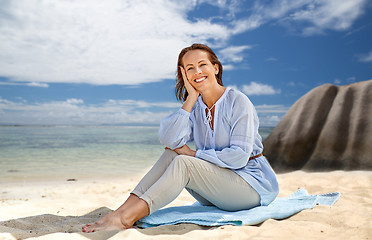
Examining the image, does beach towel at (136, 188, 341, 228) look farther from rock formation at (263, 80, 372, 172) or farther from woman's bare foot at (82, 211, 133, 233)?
rock formation at (263, 80, 372, 172)

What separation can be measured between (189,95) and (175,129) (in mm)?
342

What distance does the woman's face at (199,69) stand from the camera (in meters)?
2.85

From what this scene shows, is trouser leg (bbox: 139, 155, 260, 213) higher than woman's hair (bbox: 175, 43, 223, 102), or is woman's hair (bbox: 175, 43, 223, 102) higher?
woman's hair (bbox: 175, 43, 223, 102)

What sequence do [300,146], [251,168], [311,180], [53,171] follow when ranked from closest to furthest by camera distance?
[251,168], [311,180], [300,146], [53,171]

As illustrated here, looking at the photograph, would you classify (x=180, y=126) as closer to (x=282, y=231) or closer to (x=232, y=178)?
(x=232, y=178)

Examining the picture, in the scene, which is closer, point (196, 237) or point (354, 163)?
point (196, 237)

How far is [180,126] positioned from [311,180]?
3023 millimetres

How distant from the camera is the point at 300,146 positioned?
19.3ft

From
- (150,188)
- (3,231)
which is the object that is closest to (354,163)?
(150,188)

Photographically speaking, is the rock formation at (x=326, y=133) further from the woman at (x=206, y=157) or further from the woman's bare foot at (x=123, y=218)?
the woman's bare foot at (x=123, y=218)

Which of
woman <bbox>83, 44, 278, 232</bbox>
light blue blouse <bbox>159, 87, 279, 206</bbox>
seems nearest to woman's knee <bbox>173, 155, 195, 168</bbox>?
woman <bbox>83, 44, 278, 232</bbox>

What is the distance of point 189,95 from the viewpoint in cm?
283

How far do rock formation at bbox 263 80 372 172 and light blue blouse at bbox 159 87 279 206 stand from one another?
3.26m

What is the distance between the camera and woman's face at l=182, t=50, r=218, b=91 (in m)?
2.85
